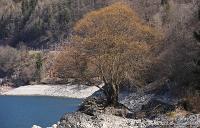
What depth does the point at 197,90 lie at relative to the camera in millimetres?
45250

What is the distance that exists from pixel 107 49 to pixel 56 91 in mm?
76660

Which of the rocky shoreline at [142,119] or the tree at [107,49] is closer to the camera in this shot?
the rocky shoreline at [142,119]

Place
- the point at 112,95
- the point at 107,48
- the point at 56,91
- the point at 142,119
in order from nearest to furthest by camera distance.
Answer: the point at 142,119, the point at 112,95, the point at 107,48, the point at 56,91

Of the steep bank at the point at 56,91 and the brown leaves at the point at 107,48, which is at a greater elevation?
the brown leaves at the point at 107,48

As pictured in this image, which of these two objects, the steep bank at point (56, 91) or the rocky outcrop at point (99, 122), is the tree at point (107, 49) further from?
the steep bank at point (56, 91)

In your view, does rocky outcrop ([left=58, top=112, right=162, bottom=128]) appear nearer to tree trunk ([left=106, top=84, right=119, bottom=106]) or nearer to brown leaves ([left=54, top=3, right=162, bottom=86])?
tree trunk ([left=106, top=84, right=119, bottom=106])

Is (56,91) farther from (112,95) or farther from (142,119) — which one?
(142,119)

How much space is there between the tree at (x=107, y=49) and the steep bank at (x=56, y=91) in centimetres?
5294

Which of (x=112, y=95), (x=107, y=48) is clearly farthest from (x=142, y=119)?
(x=107, y=48)

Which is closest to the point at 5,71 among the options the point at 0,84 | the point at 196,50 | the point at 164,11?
the point at 0,84

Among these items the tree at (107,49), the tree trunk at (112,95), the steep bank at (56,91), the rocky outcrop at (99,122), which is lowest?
the steep bank at (56,91)

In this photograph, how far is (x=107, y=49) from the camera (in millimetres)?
59000

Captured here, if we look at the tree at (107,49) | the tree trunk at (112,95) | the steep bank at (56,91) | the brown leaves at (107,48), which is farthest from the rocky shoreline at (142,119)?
the steep bank at (56,91)

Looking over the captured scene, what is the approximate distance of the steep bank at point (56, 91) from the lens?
4722 inches
